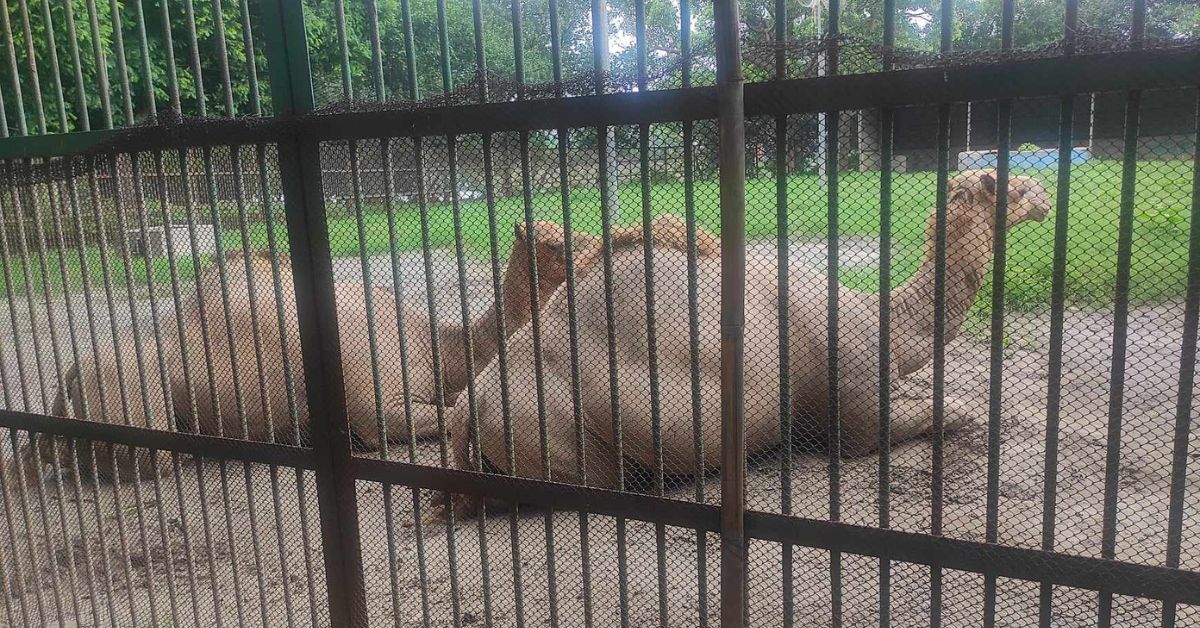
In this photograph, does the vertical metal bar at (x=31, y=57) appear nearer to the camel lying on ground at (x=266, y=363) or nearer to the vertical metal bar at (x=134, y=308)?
the vertical metal bar at (x=134, y=308)

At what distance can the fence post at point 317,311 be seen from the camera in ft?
11.0

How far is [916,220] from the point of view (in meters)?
2.53

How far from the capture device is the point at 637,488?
531cm

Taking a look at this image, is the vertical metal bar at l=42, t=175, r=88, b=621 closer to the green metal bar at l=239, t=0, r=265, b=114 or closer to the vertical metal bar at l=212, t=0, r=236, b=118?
the vertical metal bar at l=212, t=0, r=236, b=118

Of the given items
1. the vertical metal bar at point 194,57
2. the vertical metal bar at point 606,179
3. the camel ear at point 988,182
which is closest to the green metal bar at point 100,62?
the vertical metal bar at point 194,57

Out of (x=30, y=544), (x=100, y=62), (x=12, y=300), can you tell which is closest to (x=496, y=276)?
(x=100, y=62)

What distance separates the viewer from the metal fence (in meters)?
2.32

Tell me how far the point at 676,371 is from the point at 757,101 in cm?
200

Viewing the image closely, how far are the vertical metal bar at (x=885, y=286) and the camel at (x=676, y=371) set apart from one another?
942 millimetres

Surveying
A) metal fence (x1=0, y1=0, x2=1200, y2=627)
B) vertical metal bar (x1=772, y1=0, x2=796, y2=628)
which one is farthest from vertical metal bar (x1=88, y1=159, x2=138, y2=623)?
vertical metal bar (x1=772, y1=0, x2=796, y2=628)

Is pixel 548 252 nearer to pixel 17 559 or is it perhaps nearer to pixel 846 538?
pixel 846 538

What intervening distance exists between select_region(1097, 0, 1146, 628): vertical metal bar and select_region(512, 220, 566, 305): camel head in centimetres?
212

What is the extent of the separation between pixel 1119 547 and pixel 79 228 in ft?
17.3

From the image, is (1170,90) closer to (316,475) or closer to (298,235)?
(298,235)
